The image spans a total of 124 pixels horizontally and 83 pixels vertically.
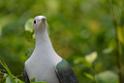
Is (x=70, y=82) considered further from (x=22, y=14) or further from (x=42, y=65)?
(x=22, y=14)

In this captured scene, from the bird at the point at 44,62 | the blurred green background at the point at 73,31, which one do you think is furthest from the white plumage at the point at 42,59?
the blurred green background at the point at 73,31

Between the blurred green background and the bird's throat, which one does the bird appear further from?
the blurred green background

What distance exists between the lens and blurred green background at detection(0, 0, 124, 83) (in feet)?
7.60

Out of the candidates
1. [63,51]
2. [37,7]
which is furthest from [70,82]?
[37,7]

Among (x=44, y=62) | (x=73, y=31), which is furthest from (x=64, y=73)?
(x=73, y=31)

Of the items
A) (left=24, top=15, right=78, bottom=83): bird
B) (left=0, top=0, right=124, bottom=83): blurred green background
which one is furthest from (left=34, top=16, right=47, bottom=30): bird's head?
(left=0, top=0, right=124, bottom=83): blurred green background

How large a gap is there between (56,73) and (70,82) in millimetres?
39

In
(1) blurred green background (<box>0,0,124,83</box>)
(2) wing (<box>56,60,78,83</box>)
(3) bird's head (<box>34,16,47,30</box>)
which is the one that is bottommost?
(1) blurred green background (<box>0,0,124,83</box>)

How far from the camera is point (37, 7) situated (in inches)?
122

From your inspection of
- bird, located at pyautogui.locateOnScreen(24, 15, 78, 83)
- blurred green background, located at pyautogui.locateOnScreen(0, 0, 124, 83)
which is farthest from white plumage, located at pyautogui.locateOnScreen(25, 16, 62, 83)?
blurred green background, located at pyautogui.locateOnScreen(0, 0, 124, 83)

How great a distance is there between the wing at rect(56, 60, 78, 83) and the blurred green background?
81 cm

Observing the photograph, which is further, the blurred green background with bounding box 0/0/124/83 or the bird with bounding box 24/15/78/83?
the blurred green background with bounding box 0/0/124/83

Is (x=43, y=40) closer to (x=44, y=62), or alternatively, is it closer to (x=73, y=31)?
(x=44, y=62)

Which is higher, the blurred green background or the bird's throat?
the bird's throat
